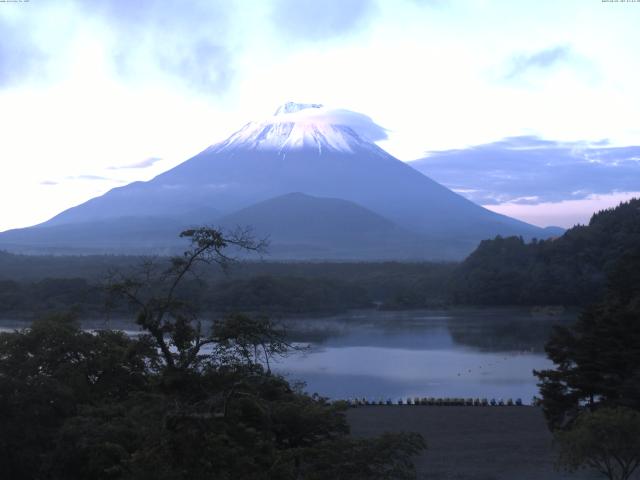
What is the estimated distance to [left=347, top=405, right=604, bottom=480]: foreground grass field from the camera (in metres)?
10.6

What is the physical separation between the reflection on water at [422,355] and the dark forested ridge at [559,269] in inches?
134

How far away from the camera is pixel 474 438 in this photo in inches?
507

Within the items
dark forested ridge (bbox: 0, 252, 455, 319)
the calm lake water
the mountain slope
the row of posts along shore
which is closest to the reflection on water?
the calm lake water

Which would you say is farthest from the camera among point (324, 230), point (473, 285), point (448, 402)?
point (324, 230)

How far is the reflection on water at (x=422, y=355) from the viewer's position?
19.4 m

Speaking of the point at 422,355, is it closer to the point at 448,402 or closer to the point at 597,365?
the point at 448,402

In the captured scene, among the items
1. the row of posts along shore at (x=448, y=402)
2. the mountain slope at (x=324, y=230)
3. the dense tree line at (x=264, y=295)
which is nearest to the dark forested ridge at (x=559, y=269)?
the dense tree line at (x=264, y=295)

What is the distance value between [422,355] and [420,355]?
0.19ft

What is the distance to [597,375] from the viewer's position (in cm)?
1173

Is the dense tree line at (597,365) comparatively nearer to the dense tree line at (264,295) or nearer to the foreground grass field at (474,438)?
the foreground grass field at (474,438)

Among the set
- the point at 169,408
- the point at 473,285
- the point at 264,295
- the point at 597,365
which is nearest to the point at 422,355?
the point at 597,365

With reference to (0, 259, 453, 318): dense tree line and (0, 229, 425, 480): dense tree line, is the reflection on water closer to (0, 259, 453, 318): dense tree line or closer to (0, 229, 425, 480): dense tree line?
(0, 259, 453, 318): dense tree line

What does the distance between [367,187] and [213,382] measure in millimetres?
111684

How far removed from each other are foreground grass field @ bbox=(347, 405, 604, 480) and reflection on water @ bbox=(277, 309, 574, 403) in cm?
313
